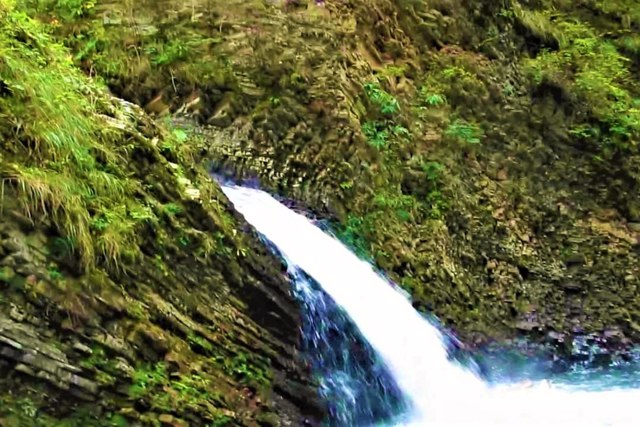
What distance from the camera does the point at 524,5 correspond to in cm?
1084

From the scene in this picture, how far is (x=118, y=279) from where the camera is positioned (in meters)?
3.68

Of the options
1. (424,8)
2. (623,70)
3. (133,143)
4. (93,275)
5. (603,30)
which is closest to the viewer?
(93,275)

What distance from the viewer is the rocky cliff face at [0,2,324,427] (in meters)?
3.24

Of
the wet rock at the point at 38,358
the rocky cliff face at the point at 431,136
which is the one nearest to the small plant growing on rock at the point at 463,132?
the rocky cliff face at the point at 431,136

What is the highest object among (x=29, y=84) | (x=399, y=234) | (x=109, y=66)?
(x=29, y=84)

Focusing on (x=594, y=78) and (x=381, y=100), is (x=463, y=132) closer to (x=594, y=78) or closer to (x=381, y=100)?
(x=381, y=100)

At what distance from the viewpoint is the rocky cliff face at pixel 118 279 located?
324 centimetres

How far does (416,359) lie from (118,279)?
9.01 ft

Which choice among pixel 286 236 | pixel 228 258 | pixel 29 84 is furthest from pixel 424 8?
pixel 29 84

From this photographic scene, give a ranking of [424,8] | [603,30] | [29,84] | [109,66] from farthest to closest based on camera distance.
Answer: [603,30]
[424,8]
[109,66]
[29,84]

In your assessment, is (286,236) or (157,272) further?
(286,236)

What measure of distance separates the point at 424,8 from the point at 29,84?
22.2 feet

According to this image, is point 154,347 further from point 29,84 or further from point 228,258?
point 29,84

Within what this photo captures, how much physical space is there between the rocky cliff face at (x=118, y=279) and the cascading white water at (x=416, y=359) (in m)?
0.79
